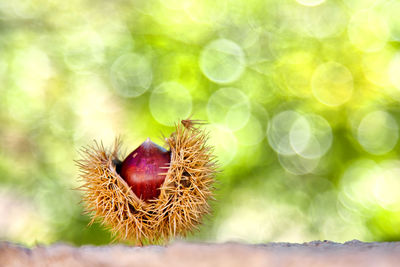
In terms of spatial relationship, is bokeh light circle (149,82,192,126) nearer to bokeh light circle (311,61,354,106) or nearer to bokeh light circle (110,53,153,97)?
bokeh light circle (110,53,153,97)

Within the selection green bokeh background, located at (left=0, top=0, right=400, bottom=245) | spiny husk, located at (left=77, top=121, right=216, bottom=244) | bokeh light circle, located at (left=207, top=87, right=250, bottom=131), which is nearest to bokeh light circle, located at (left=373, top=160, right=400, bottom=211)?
green bokeh background, located at (left=0, top=0, right=400, bottom=245)

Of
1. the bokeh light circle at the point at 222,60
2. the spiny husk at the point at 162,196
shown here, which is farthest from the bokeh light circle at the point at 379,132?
the spiny husk at the point at 162,196

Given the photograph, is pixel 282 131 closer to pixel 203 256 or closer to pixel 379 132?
pixel 379 132

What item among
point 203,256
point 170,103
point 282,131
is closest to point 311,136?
point 282,131

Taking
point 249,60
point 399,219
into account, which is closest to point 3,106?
point 249,60

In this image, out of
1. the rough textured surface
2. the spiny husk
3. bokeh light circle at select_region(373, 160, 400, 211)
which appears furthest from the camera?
bokeh light circle at select_region(373, 160, 400, 211)

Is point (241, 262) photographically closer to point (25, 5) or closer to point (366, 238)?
point (366, 238)

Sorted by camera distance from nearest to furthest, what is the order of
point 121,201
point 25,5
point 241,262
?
point 241,262 < point 121,201 < point 25,5
